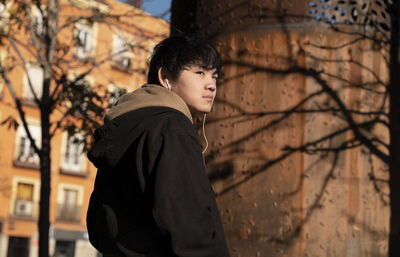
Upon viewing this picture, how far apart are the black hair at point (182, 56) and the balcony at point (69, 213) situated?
31.7 meters

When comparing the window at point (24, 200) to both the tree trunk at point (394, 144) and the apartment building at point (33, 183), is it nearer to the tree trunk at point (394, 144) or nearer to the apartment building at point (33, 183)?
the apartment building at point (33, 183)

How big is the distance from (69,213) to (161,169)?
3239cm

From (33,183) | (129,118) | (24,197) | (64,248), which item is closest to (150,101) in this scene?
(129,118)

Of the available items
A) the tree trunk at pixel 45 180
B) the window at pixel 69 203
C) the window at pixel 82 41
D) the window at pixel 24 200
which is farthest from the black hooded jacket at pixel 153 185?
the window at pixel 69 203

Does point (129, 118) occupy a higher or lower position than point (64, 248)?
higher

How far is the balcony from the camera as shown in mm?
32781

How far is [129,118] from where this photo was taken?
1.84 m

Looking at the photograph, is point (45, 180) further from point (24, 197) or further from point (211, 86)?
point (24, 197)

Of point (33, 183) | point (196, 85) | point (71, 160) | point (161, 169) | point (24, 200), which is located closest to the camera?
point (161, 169)

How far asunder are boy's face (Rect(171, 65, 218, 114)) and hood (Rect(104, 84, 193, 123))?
0.08m

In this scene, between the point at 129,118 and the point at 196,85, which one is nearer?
the point at 129,118

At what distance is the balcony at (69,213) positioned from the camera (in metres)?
32.8

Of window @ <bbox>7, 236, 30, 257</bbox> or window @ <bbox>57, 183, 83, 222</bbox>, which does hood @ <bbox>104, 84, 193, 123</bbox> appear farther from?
window @ <bbox>57, 183, 83, 222</bbox>

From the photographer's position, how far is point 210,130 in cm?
421
